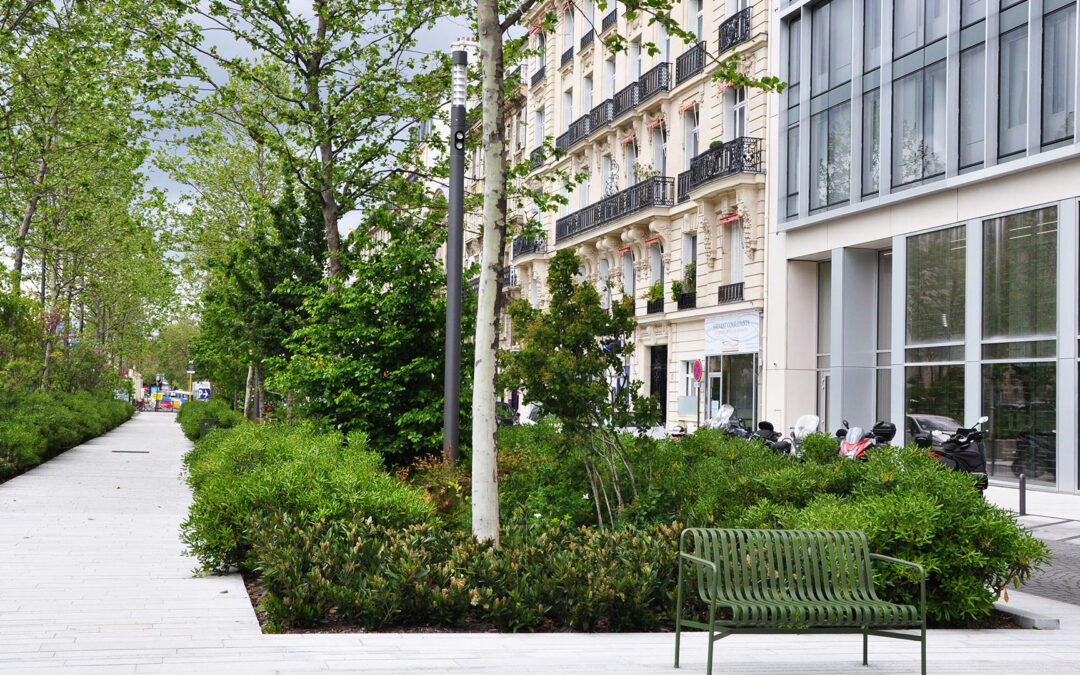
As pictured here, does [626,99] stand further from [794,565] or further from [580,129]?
[794,565]

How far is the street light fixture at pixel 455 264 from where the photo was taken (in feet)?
41.3

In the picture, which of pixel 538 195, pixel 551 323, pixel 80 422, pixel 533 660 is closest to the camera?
pixel 533 660

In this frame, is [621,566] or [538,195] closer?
[621,566]

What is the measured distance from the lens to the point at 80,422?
3064 cm

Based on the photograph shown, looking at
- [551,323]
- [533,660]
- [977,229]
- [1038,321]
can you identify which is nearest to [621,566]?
[533,660]

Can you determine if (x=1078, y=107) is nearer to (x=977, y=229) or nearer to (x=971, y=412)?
(x=977, y=229)

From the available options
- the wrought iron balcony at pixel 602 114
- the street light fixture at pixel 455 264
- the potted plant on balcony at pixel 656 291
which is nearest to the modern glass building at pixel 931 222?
the potted plant on balcony at pixel 656 291

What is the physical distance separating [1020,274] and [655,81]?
59.9 ft

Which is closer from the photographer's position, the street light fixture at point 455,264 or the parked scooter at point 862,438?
the street light fixture at point 455,264

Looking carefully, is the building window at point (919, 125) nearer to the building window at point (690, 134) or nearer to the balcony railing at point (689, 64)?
the balcony railing at point (689, 64)

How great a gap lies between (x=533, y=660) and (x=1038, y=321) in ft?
61.4

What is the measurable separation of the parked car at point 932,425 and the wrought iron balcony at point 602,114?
63.1 feet

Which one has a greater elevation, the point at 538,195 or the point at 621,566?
the point at 538,195

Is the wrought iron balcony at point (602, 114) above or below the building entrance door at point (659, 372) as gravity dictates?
above
